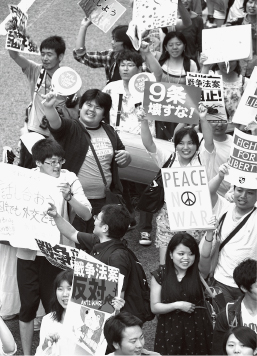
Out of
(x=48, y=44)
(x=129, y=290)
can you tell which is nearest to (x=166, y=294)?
(x=129, y=290)

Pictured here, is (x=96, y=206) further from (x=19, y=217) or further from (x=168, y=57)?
(x=168, y=57)

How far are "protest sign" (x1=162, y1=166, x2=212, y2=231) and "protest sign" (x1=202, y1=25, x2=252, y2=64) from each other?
2.29 metres

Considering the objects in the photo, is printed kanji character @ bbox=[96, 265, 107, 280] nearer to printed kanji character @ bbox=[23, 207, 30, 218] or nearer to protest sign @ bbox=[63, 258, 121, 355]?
protest sign @ bbox=[63, 258, 121, 355]

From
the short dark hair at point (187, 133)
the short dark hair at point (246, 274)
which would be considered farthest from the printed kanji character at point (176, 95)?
the short dark hair at point (246, 274)

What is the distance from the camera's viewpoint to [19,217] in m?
6.93

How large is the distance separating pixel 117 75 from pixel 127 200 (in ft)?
4.34

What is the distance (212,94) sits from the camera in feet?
27.4

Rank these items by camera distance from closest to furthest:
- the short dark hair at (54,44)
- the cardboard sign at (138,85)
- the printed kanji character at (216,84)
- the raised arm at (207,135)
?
the raised arm at (207,135), the printed kanji character at (216,84), the cardboard sign at (138,85), the short dark hair at (54,44)

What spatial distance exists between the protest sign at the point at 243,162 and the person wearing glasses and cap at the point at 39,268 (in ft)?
3.74

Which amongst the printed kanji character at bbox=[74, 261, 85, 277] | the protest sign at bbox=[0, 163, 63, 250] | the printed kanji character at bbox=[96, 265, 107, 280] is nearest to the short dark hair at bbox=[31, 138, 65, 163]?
the protest sign at bbox=[0, 163, 63, 250]

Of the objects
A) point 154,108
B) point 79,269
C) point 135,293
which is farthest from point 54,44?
point 79,269

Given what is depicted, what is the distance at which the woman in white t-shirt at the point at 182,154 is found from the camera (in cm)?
750

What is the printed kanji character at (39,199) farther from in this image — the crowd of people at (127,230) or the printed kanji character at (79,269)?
the printed kanji character at (79,269)

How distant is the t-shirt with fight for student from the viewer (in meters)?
7.79
